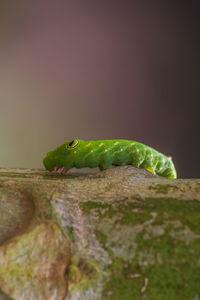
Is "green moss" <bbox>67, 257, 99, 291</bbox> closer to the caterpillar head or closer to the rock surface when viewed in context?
the rock surface

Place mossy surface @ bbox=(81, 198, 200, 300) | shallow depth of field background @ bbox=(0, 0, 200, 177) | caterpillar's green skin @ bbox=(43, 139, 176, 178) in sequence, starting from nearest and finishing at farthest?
mossy surface @ bbox=(81, 198, 200, 300)
caterpillar's green skin @ bbox=(43, 139, 176, 178)
shallow depth of field background @ bbox=(0, 0, 200, 177)

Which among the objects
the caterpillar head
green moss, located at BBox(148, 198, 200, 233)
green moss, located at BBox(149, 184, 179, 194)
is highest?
green moss, located at BBox(149, 184, 179, 194)

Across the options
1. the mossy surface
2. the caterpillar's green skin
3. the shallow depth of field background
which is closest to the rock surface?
the mossy surface

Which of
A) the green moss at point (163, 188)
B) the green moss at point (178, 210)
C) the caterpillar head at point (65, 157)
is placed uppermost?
the green moss at point (163, 188)

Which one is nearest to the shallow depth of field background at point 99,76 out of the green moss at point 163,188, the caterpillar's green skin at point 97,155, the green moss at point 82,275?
the caterpillar's green skin at point 97,155

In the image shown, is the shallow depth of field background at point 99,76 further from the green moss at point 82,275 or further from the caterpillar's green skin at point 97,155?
the green moss at point 82,275
